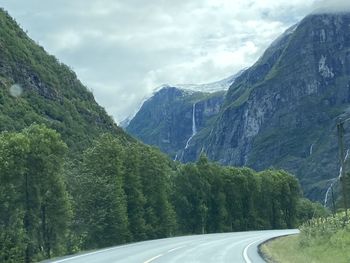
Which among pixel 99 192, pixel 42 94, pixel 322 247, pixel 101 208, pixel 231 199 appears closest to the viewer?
pixel 322 247

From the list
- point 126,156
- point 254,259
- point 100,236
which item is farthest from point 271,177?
point 254,259

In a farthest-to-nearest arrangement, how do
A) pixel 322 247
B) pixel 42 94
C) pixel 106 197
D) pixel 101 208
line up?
pixel 42 94, pixel 101 208, pixel 106 197, pixel 322 247

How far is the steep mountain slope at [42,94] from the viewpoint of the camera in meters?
128

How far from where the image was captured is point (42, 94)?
504 ft

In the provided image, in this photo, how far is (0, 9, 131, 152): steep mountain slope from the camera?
421 feet

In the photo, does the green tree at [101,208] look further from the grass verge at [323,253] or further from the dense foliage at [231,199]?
the dense foliage at [231,199]

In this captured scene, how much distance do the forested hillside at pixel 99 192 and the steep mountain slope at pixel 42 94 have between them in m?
0.57

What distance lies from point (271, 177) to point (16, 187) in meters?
75.7

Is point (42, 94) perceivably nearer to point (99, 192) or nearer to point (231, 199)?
point (231, 199)

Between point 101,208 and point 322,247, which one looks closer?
point 322,247

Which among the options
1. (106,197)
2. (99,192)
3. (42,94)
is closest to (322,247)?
(106,197)

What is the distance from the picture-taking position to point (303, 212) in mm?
118500

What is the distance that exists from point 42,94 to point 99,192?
11007 centimetres

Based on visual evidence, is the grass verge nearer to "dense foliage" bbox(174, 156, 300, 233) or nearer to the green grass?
the green grass
